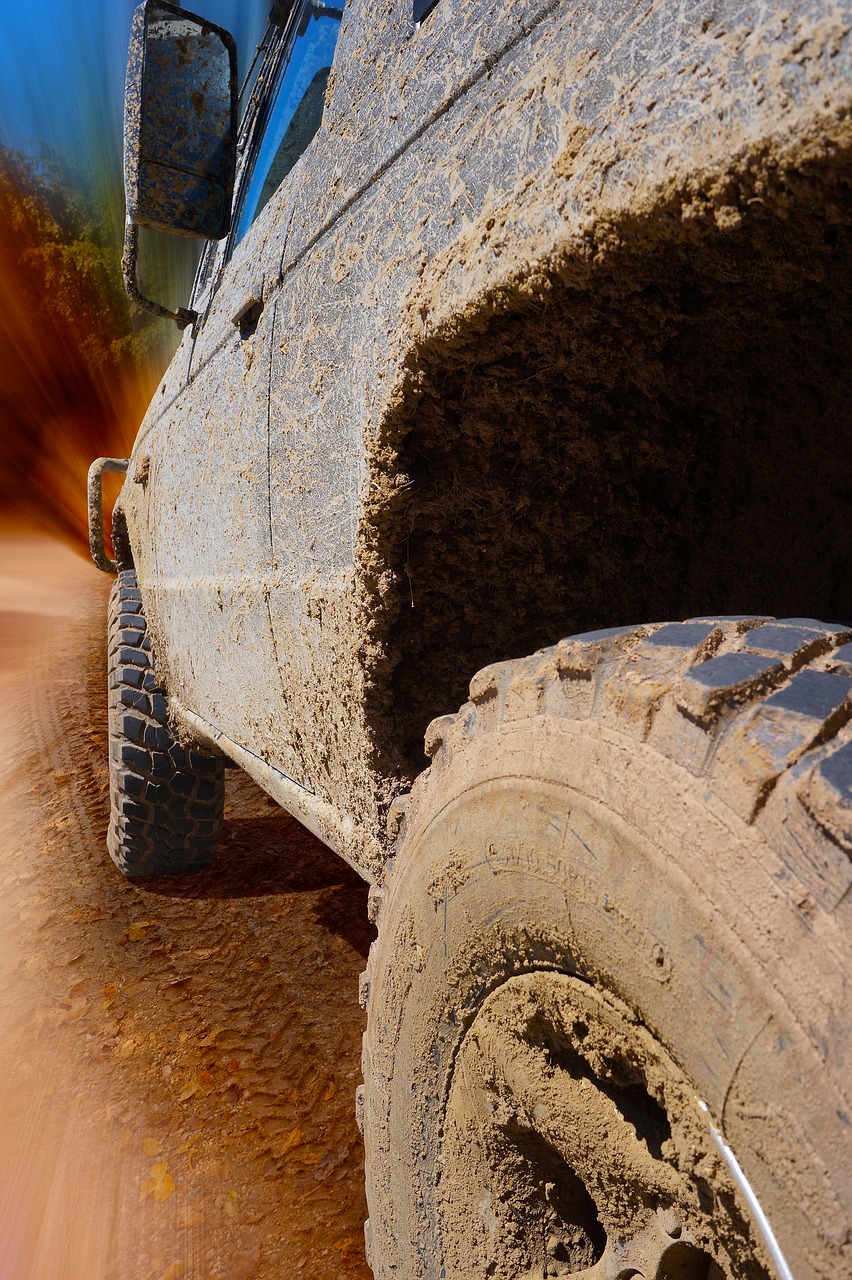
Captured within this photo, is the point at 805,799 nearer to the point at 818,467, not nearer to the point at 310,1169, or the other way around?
the point at 818,467

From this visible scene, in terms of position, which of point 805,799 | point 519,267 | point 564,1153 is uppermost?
point 519,267

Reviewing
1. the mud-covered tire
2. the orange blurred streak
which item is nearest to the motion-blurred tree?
the orange blurred streak

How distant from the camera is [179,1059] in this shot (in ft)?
8.28

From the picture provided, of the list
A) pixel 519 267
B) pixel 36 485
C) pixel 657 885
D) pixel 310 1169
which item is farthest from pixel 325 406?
pixel 36 485

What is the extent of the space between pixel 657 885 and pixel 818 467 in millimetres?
805

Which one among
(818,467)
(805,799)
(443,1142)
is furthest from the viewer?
(818,467)

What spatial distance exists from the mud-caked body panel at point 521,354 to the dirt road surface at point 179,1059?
1115 millimetres

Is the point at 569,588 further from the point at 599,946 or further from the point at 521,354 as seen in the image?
the point at 599,946

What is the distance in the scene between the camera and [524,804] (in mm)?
888

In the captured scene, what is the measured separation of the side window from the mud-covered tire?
176cm

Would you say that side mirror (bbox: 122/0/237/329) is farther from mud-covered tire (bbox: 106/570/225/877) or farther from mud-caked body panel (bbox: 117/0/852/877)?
mud-covered tire (bbox: 106/570/225/877)

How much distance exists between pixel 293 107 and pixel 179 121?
15.7 inches

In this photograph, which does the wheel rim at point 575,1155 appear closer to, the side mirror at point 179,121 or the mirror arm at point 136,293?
the side mirror at point 179,121

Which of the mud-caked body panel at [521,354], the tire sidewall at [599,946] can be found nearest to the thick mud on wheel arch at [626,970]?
the tire sidewall at [599,946]
